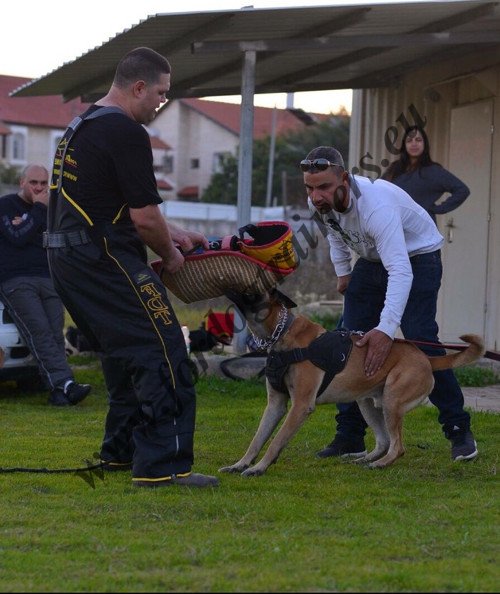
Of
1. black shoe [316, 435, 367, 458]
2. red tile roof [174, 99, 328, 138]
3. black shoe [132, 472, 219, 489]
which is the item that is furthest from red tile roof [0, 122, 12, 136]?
black shoe [132, 472, 219, 489]

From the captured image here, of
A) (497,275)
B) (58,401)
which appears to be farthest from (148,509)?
(497,275)

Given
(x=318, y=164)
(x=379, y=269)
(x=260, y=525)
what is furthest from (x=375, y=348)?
(x=260, y=525)

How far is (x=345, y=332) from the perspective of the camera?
6129 mm

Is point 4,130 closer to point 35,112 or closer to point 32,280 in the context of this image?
point 35,112

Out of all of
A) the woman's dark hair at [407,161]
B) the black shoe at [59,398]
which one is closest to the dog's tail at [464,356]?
the woman's dark hair at [407,161]

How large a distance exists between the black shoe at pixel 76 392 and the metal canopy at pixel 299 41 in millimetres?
2969

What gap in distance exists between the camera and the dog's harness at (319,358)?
5.94m

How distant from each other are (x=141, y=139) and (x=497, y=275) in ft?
21.1

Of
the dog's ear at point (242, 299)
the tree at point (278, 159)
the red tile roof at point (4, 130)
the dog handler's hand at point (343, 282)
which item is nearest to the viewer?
the dog's ear at point (242, 299)

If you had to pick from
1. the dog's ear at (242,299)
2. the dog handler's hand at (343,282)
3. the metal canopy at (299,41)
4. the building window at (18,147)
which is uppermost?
the building window at (18,147)

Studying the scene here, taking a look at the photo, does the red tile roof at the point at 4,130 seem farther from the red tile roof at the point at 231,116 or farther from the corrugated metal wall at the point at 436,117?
the corrugated metal wall at the point at 436,117

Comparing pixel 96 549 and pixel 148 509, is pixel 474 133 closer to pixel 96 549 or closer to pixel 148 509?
pixel 148 509

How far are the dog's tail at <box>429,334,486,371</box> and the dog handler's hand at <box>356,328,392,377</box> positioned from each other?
1.25 feet

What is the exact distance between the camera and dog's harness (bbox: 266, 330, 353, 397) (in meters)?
5.94
